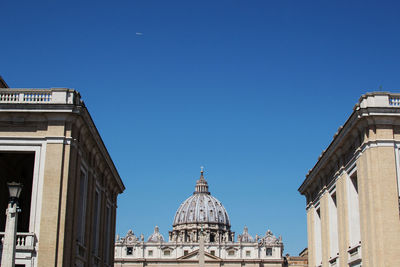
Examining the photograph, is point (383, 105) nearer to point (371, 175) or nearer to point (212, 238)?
point (371, 175)

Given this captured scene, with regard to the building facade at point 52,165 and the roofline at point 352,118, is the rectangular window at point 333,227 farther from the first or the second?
Result: the building facade at point 52,165

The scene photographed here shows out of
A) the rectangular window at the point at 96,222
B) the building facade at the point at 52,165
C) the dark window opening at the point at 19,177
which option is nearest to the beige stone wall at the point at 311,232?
the rectangular window at the point at 96,222

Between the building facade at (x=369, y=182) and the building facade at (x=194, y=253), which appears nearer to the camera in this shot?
the building facade at (x=369, y=182)

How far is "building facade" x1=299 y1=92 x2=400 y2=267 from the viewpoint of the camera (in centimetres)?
3002

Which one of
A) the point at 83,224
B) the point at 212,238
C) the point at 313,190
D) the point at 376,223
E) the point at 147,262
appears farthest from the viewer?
the point at 212,238

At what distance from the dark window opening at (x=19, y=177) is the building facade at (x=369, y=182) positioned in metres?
17.9

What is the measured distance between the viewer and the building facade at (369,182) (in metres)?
30.0

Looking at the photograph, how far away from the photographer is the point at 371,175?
3072cm

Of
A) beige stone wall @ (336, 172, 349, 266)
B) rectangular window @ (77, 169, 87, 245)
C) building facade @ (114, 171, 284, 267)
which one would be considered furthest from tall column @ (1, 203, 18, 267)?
building facade @ (114, 171, 284, 267)

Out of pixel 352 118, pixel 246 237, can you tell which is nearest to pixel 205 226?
pixel 246 237

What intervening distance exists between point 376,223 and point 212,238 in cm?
16336

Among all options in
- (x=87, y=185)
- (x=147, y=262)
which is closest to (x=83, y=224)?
(x=87, y=185)

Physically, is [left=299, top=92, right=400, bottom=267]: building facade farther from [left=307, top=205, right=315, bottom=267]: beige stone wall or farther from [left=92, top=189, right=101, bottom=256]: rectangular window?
[left=92, top=189, right=101, bottom=256]: rectangular window

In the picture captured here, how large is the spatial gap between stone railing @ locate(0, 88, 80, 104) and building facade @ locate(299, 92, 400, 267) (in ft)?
47.0
